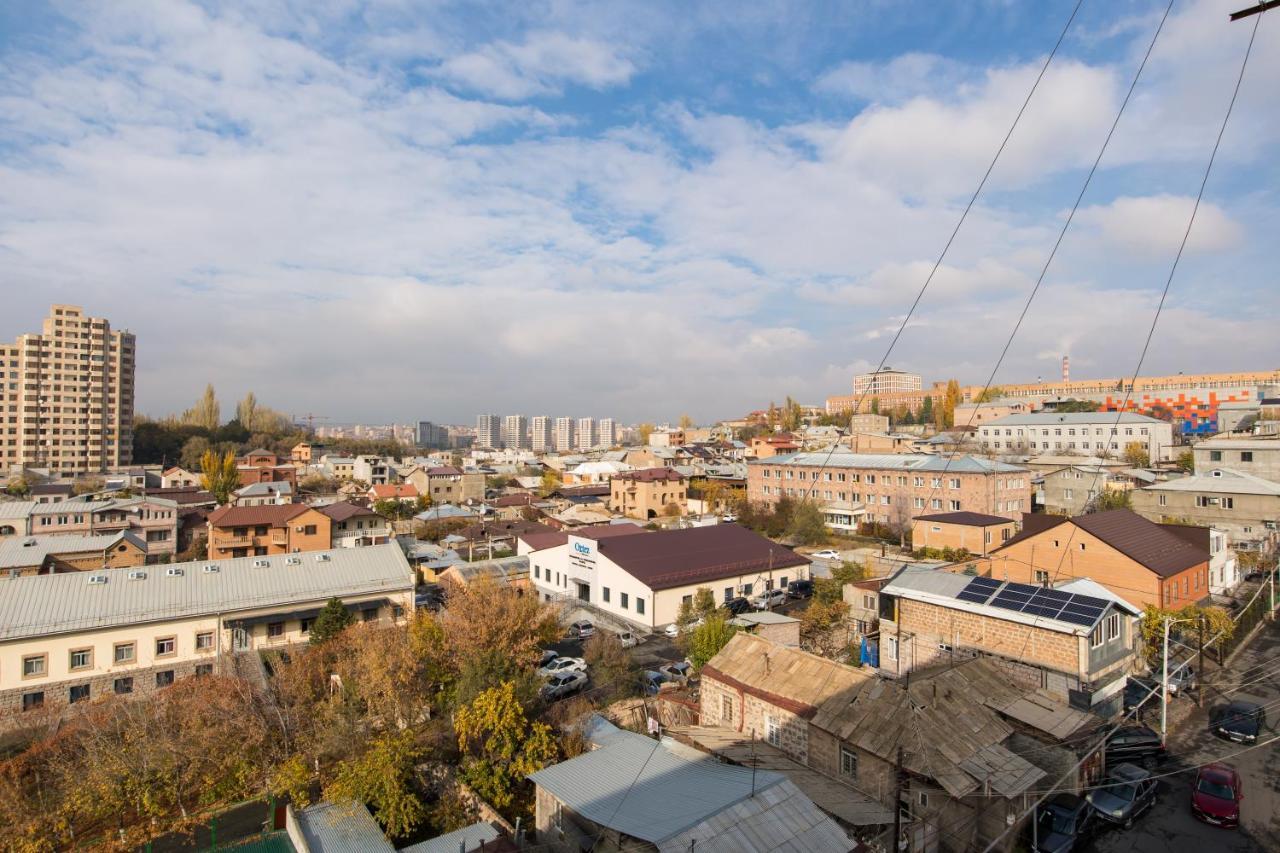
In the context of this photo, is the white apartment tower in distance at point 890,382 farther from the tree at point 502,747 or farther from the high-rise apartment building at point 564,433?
the tree at point 502,747

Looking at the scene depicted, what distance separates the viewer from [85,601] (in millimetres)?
13438

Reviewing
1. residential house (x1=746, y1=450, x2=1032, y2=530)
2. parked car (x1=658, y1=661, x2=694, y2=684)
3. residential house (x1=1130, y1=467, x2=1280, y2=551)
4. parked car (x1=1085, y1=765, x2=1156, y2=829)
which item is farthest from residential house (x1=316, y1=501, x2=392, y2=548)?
residential house (x1=1130, y1=467, x2=1280, y2=551)

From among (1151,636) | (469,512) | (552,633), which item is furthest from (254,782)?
(469,512)

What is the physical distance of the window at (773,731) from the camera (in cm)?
873

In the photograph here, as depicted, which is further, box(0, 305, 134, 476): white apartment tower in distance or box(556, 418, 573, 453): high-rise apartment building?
box(556, 418, 573, 453): high-rise apartment building

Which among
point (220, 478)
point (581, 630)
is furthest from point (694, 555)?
point (220, 478)

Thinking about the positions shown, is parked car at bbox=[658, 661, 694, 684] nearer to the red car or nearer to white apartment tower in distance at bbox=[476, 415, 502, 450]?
the red car

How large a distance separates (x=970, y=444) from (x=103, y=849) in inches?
1791

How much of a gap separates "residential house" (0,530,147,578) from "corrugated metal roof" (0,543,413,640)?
6597mm

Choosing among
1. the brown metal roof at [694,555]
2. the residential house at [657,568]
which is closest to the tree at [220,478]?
the residential house at [657,568]

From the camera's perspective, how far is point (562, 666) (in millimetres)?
13883

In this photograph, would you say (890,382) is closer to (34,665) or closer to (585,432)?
(585,432)

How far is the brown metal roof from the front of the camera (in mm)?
17766

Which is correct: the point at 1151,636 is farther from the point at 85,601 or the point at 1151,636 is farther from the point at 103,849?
the point at 85,601
